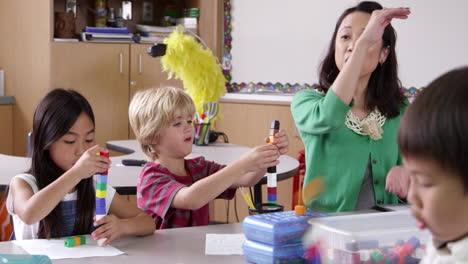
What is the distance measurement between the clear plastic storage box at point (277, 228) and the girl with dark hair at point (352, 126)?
0.44 metres

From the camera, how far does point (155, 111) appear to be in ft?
6.78

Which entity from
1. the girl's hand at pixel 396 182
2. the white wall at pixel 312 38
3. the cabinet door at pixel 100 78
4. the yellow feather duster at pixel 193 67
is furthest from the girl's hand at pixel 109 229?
the cabinet door at pixel 100 78

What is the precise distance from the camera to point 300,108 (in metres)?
1.87

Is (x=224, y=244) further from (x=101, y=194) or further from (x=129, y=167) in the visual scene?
(x=129, y=167)

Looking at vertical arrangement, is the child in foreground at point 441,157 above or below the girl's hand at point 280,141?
above

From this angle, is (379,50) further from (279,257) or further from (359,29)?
(279,257)

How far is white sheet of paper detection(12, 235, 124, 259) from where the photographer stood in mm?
1475

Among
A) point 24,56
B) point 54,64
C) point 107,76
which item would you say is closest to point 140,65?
point 107,76

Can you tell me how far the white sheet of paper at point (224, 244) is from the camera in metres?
1.51

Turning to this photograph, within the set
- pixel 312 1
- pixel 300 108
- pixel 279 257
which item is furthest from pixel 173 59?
pixel 279 257

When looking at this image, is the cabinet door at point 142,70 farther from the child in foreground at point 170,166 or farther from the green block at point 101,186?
the green block at point 101,186

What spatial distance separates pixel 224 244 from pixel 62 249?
1.21ft

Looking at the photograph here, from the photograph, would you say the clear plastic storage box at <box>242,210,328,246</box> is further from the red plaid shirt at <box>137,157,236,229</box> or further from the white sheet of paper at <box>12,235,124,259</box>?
the red plaid shirt at <box>137,157,236,229</box>

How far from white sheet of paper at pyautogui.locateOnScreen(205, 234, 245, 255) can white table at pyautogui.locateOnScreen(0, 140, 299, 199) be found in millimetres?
823
